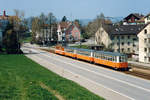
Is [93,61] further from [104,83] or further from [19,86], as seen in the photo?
[19,86]

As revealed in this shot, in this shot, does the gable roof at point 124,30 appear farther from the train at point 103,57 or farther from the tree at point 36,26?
the tree at point 36,26

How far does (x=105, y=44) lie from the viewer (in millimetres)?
74312

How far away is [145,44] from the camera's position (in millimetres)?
51406

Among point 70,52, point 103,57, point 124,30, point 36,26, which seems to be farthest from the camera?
point 36,26

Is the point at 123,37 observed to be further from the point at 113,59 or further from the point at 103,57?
the point at 113,59

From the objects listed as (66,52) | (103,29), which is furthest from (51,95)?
(103,29)

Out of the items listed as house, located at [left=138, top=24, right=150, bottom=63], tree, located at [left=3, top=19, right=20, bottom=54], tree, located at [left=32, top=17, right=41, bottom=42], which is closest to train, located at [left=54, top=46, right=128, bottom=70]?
house, located at [left=138, top=24, right=150, bottom=63]

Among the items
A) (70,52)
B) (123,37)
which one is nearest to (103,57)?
(70,52)

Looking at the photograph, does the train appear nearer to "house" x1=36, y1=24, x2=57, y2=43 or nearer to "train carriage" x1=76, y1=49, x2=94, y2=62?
"train carriage" x1=76, y1=49, x2=94, y2=62

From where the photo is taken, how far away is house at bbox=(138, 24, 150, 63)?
1982 inches

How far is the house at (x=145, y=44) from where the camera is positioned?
5034cm

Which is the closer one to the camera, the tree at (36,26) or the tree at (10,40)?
the tree at (10,40)

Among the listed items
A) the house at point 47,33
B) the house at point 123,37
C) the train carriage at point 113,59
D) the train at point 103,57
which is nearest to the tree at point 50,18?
the house at point 47,33

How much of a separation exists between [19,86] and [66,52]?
1391 inches
